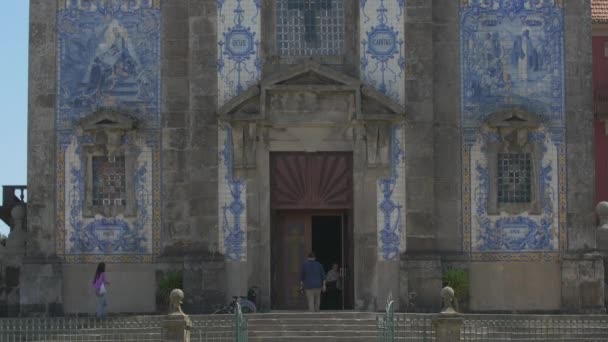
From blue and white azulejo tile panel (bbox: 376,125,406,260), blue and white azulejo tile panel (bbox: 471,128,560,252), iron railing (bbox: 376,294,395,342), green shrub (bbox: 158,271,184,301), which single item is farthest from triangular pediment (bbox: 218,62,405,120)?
iron railing (bbox: 376,294,395,342)

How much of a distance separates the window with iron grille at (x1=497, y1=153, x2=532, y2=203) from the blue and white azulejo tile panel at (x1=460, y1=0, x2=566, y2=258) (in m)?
0.31

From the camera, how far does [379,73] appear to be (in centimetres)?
3375

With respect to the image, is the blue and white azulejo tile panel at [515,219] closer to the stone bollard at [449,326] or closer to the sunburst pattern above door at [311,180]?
the sunburst pattern above door at [311,180]

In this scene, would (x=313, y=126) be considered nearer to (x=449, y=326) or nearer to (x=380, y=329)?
(x=380, y=329)

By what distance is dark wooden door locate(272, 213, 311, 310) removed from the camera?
33.9 meters

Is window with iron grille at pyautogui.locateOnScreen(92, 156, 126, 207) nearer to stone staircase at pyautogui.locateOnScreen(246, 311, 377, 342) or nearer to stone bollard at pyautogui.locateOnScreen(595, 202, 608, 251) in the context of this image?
stone staircase at pyautogui.locateOnScreen(246, 311, 377, 342)

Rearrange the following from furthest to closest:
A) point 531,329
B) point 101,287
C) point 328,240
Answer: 1. point 328,240
2. point 101,287
3. point 531,329

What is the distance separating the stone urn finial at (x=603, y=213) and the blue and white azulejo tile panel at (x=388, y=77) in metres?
4.88

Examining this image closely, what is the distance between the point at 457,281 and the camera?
33.3 m

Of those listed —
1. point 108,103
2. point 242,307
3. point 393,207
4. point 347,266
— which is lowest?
point 242,307

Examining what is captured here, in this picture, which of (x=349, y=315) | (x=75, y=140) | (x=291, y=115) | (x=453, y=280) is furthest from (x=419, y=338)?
(x=75, y=140)

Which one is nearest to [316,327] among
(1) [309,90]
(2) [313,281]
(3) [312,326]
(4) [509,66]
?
(3) [312,326]

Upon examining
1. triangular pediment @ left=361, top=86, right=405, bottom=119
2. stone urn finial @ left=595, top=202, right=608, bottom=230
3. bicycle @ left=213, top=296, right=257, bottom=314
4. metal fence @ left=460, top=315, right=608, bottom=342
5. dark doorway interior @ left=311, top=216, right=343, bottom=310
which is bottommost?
metal fence @ left=460, top=315, right=608, bottom=342

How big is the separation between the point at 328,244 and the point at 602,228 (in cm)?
644
